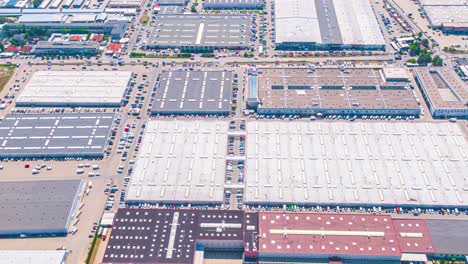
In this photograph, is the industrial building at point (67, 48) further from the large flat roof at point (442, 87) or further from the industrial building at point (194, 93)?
the large flat roof at point (442, 87)

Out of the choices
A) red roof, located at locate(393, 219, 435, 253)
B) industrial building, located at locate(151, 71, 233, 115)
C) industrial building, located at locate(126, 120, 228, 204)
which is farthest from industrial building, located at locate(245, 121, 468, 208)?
industrial building, located at locate(151, 71, 233, 115)

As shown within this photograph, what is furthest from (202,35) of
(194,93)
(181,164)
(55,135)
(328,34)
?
(55,135)

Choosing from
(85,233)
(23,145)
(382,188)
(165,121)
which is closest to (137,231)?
(85,233)

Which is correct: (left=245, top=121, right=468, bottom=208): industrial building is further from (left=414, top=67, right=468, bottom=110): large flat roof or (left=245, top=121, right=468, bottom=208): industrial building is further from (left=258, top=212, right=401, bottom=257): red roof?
(left=414, top=67, right=468, bottom=110): large flat roof

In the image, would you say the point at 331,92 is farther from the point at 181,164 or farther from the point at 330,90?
the point at 181,164

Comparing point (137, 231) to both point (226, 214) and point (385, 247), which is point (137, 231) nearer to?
point (226, 214)

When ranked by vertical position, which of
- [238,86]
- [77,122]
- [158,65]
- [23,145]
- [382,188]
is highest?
[158,65]
